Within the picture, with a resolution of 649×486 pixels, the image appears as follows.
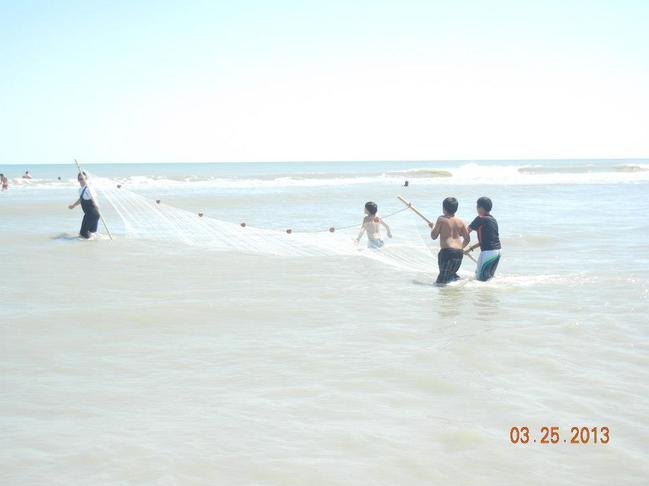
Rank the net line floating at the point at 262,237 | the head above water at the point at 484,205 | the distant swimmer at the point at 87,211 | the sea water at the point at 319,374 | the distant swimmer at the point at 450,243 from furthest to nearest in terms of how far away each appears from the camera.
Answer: the distant swimmer at the point at 87,211 → the net line floating at the point at 262,237 → the distant swimmer at the point at 450,243 → the head above water at the point at 484,205 → the sea water at the point at 319,374

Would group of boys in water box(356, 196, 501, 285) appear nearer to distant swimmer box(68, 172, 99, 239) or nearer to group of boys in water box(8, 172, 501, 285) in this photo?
group of boys in water box(8, 172, 501, 285)

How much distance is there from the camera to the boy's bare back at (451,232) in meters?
8.20

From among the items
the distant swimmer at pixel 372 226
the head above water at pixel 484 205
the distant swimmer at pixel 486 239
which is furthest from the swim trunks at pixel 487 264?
the distant swimmer at pixel 372 226

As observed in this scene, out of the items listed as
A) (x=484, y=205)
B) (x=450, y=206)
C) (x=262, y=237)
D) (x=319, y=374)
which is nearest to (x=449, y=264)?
(x=450, y=206)

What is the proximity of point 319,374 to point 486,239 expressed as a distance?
3.88 meters

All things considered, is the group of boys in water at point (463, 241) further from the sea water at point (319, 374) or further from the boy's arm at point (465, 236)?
the sea water at point (319, 374)

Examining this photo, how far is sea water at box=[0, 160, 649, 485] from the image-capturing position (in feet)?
11.4

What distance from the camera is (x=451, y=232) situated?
8242 mm

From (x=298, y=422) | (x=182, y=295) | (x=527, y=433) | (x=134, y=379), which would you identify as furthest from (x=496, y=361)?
(x=182, y=295)

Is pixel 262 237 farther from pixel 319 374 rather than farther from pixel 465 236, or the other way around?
pixel 319 374

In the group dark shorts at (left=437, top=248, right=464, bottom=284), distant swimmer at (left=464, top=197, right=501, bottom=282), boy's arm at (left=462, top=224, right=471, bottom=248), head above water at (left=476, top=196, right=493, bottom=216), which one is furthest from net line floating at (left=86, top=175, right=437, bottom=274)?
head above water at (left=476, top=196, right=493, bottom=216)

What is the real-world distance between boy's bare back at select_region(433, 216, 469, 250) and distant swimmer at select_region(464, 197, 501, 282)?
0.62ft

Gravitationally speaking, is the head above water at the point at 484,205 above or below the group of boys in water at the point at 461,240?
above

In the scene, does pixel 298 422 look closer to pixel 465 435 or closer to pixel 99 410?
pixel 465 435
